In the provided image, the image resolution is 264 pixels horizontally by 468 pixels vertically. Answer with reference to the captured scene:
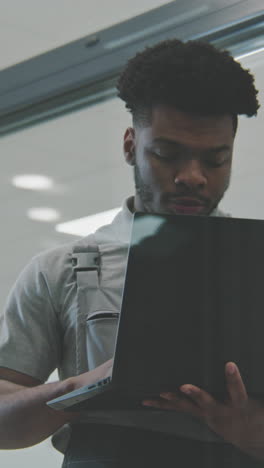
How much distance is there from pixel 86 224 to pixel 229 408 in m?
0.95

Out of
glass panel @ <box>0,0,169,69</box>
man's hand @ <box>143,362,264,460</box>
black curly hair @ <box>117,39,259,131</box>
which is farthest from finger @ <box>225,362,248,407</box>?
glass panel @ <box>0,0,169,69</box>

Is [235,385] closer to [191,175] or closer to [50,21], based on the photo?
[191,175]

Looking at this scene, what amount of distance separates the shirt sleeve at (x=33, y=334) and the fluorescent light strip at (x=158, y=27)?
869 mm

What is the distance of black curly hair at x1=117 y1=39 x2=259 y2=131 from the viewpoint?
3.23 ft

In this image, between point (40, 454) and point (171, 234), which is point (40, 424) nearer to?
point (171, 234)

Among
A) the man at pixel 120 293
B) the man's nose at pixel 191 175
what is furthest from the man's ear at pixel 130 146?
the man's nose at pixel 191 175

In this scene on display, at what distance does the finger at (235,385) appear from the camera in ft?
1.98

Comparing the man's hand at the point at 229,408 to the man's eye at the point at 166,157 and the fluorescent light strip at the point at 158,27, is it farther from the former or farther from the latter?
the fluorescent light strip at the point at 158,27

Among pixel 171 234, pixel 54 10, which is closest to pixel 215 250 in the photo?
pixel 171 234

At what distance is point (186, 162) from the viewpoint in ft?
3.19

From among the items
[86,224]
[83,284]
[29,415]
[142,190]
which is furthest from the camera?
[86,224]

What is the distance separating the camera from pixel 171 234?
0.65 meters

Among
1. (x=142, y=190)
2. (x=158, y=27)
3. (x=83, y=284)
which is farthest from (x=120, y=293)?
(x=158, y=27)

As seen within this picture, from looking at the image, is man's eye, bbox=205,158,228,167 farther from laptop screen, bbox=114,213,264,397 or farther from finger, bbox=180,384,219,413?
finger, bbox=180,384,219,413
